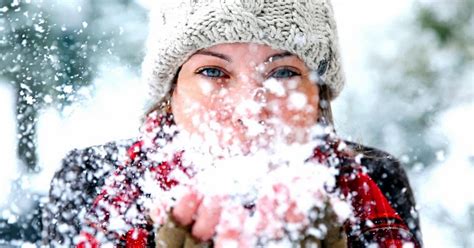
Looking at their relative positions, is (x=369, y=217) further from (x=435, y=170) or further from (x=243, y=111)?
(x=435, y=170)

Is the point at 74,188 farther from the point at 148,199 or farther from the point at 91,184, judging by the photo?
the point at 148,199

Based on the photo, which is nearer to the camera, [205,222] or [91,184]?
[205,222]

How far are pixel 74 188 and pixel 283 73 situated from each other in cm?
52

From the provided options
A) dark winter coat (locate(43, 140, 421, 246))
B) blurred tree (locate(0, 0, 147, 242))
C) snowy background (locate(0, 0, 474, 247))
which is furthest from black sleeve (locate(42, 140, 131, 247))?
blurred tree (locate(0, 0, 147, 242))

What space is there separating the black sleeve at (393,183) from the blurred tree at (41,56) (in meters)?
1.28

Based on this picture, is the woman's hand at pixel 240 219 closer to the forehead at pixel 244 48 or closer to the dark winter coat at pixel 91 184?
the forehead at pixel 244 48

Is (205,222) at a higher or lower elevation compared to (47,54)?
lower

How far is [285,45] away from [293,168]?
223 millimetres

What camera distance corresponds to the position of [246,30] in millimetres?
1276

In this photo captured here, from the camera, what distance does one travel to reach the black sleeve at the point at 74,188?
4.73 ft

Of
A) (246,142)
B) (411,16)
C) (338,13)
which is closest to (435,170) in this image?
(338,13)

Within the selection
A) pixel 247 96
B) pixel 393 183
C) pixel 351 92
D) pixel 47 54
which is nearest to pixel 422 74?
pixel 351 92

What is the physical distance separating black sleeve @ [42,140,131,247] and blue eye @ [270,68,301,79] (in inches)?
16.0

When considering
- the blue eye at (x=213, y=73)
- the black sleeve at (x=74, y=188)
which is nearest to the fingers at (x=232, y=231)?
the blue eye at (x=213, y=73)
